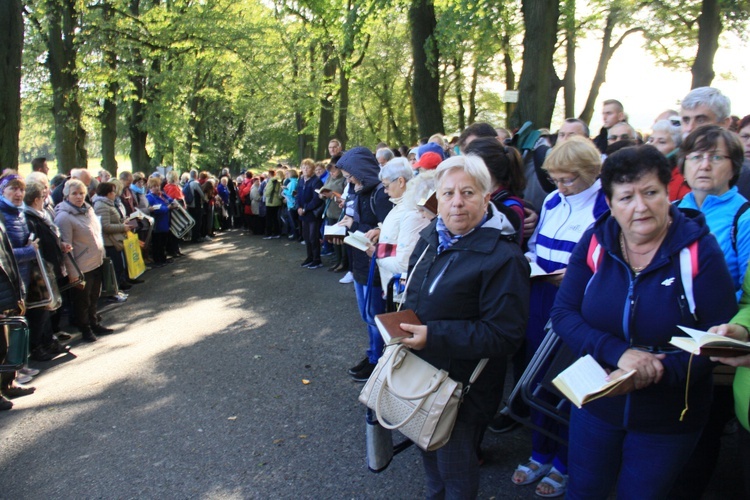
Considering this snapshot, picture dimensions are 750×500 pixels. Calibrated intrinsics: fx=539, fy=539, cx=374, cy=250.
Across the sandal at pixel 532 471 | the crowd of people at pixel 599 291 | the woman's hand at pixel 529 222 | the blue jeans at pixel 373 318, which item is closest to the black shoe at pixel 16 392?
the blue jeans at pixel 373 318

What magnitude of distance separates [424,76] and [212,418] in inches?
407

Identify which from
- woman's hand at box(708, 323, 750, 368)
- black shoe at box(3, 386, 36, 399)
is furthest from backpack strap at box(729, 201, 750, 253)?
black shoe at box(3, 386, 36, 399)

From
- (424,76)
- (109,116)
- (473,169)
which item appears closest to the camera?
(473,169)

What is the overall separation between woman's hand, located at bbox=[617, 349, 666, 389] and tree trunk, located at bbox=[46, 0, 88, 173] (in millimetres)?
15948

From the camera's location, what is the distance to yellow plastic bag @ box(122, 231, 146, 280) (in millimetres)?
9258

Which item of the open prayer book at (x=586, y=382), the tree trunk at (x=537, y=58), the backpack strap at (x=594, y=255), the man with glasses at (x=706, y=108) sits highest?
the tree trunk at (x=537, y=58)

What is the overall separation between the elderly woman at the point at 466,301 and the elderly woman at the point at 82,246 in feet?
17.7

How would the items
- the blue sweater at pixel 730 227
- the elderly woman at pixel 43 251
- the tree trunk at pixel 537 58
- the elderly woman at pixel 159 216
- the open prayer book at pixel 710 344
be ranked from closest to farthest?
the open prayer book at pixel 710 344
the blue sweater at pixel 730 227
the elderly woman at pixel 43 251
the tree trunk at pixel 537 58
the elderly woman at pixel 159 216

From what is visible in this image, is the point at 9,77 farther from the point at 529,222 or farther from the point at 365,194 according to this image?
the point at 529,222

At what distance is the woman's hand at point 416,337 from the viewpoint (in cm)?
236

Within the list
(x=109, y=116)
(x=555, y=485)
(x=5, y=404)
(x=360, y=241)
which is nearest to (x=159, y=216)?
(x=5, y=404)

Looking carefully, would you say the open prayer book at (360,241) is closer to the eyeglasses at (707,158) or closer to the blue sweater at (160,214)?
the eyeglasses at (707,158)

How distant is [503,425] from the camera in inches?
164

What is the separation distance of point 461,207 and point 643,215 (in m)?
0.75
